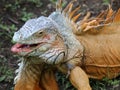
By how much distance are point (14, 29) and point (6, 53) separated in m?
0.54

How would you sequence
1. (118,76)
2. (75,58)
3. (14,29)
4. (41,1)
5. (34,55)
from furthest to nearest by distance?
(41,1) → (14,29) → (118,76) → (75,58) → (34,55)

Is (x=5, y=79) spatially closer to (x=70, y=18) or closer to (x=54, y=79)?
(x=54, y=79)

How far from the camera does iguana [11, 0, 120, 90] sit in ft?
15.0

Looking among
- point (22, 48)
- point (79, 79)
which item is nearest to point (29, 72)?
point (22, 48)

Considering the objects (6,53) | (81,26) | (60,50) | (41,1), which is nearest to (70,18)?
(81,26)

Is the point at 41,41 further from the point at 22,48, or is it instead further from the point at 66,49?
the point at 66,49

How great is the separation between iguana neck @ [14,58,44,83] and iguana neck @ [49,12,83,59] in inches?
13.5

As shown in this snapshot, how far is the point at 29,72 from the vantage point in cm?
486

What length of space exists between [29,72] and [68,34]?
0.58 meters

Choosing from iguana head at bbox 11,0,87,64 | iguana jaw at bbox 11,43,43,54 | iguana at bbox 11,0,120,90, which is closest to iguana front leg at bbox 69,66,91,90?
iguana at bbox 11,0,120,90

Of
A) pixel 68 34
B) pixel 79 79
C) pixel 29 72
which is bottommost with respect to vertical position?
pixel 79 79

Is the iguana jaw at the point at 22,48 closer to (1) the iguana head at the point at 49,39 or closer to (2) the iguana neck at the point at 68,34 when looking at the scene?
(1) the iguana head at the point at 49,39

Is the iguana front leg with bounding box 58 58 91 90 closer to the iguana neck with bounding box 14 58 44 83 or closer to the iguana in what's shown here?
the iguana

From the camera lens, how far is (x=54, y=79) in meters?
5.04
